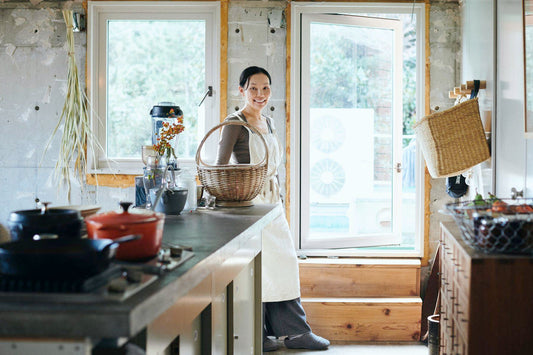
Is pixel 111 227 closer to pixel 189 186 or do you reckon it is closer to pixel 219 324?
pixel 219 324

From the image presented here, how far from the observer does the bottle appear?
7.93 feet

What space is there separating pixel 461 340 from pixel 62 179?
3328 mm

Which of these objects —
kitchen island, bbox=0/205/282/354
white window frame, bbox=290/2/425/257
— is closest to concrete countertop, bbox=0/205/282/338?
kitchen island, bbox=0/205/282/354

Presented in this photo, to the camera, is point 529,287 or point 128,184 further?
point 128,184

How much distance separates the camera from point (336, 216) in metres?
4.30

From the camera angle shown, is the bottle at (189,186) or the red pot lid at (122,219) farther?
the bottle at (189,186)

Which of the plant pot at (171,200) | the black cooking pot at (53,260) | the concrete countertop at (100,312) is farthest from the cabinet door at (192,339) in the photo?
the plant pot at (171,200)

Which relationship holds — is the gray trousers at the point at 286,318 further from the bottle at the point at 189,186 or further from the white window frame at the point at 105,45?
the white window frame at the point at 105,45

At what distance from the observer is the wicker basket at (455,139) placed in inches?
114

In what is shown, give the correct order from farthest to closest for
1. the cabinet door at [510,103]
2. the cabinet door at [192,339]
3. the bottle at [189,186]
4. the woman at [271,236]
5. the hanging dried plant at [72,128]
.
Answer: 1. the hanging dried plant at [72,128]
2. the woman at [271,236]
3. the cabinet door at [510,103]
4. the bottle at [189,186]
5. the cabinet door at [192,339]

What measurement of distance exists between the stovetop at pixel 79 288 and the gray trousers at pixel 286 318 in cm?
249

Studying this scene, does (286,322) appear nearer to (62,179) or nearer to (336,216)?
(336,216)

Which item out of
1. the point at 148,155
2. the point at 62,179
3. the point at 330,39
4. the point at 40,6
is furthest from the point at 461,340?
the point at 40,6

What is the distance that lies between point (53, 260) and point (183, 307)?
47 cm
